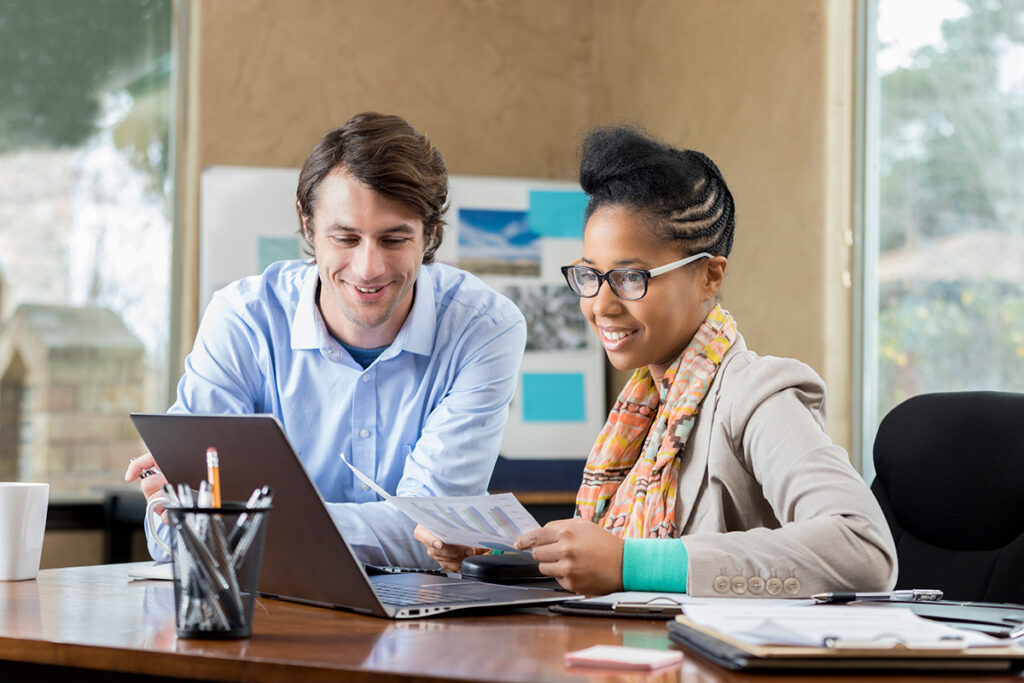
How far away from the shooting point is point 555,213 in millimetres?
3992

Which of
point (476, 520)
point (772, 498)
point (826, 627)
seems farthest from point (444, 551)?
point (826, 627)

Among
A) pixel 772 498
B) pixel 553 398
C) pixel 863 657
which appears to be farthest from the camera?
pixel 553 398

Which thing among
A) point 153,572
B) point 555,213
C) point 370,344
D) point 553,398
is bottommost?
point 153,572

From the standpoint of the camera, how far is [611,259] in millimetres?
1503

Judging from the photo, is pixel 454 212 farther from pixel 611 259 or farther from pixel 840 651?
pixel 840 651

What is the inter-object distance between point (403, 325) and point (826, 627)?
41.6 inches

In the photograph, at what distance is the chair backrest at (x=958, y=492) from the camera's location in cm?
159

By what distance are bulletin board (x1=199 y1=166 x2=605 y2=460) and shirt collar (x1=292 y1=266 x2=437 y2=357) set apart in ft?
6.33

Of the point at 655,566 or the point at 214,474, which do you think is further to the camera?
the point at 655,566

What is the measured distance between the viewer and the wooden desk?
87cm

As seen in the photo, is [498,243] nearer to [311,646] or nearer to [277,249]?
[277,249]

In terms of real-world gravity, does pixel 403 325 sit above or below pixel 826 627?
above

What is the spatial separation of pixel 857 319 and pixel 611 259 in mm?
1820

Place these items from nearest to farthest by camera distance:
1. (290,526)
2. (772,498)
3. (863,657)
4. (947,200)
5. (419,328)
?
(863,657), (290,526), (772,498), (419,328), (947,200)
